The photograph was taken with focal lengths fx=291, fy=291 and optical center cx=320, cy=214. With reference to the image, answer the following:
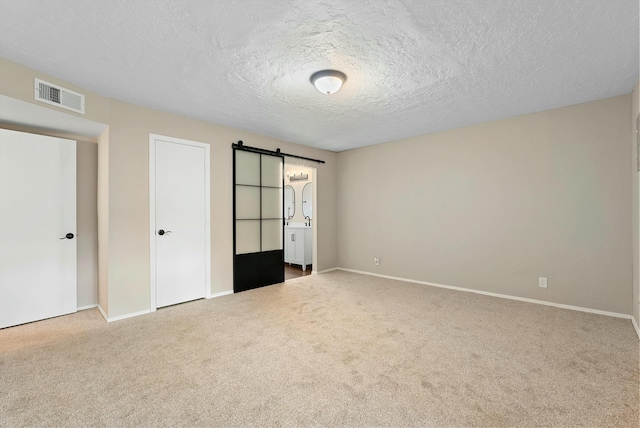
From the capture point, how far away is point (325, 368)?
7.34ft

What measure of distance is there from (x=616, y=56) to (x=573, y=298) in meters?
2.68

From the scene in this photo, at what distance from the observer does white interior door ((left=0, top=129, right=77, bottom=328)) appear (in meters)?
3.12

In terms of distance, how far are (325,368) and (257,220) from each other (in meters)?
2.96

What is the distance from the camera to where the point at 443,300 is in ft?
13.0

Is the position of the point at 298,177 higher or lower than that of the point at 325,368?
higher

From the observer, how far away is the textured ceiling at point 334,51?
187 centimetres

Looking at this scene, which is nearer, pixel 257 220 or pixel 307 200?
pixel 257 220

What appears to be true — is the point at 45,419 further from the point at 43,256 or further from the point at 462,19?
the point at 462,19

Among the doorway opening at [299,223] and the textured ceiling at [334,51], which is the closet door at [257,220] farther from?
the textured ceiling at [334,51]

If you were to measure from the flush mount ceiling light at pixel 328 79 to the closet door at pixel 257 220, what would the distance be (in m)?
2.12

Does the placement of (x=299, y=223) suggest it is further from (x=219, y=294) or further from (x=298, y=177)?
(x=219, y=294)

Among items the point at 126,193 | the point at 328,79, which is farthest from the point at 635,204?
the point at 126,193

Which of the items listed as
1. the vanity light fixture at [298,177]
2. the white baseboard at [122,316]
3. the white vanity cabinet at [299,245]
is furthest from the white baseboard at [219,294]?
the vanity light fixture at [298,177]

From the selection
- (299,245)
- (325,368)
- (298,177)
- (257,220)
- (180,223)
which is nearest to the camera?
(325,368)
